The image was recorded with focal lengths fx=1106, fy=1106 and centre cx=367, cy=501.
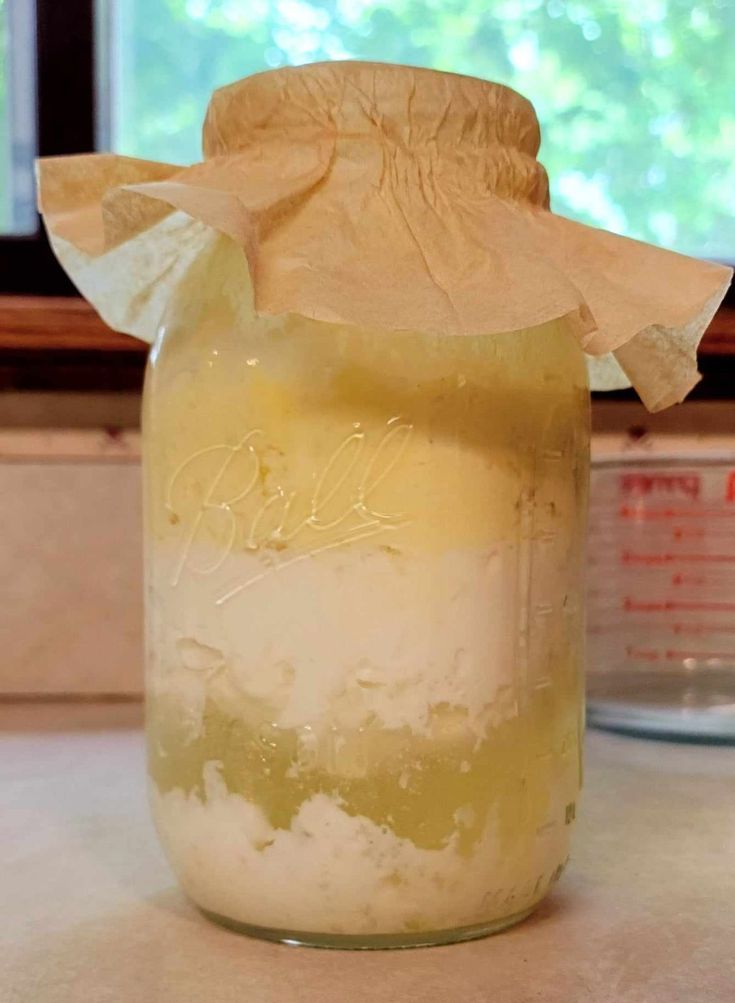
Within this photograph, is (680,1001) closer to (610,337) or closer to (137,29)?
(610,337)

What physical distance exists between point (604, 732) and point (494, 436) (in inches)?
16.7

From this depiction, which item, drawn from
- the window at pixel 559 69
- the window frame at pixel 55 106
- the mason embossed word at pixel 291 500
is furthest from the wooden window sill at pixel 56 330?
the mason embossed word at pixel 291 500

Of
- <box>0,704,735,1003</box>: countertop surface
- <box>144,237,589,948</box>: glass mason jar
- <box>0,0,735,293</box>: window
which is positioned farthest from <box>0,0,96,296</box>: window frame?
<box>144,237,589,948</box>: glass mason jar

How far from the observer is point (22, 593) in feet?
2.70

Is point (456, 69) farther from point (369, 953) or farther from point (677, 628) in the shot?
point (369, 953)

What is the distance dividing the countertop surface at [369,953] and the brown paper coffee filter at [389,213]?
212 mm

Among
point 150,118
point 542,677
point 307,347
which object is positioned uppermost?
point 150,118

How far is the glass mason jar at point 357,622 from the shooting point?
0.38m

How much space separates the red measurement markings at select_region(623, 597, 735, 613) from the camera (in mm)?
756

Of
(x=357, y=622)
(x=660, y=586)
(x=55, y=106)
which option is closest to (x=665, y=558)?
(x=660, y=586)

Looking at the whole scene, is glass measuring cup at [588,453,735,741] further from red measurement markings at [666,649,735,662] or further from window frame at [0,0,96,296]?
window frame at [0,0,96,296]

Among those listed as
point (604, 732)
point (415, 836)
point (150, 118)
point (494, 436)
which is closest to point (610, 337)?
point (494, 436)

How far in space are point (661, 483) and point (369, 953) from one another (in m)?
0.46

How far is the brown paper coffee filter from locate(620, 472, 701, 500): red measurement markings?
33 cm
